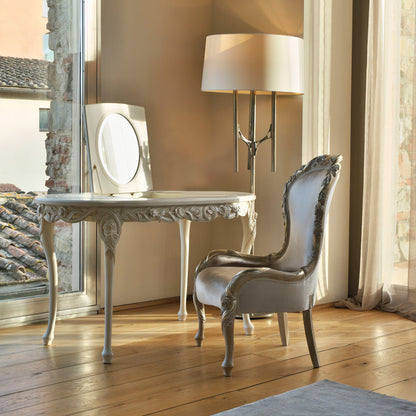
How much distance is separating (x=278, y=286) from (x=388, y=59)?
76.0 inches

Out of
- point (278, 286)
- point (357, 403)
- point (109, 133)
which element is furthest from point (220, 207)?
point (357, 403)

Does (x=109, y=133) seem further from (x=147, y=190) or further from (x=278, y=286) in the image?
(x=278, y=286)

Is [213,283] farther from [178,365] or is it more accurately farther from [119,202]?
[119,202]

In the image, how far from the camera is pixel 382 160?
4.31m

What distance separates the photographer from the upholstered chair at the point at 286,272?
303 centimetres

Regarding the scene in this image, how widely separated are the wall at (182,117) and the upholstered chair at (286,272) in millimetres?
919

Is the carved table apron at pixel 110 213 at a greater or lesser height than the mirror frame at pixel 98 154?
lesser

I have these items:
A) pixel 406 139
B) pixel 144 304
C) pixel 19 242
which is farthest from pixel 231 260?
pixel 406 139

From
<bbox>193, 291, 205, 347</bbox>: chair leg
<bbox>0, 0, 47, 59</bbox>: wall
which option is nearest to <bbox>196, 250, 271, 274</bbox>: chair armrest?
→ <bbox>193, 291, 205, 347</bbox>: chair leg

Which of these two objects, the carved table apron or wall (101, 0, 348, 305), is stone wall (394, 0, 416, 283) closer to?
wall (101, 0, 348, 305)

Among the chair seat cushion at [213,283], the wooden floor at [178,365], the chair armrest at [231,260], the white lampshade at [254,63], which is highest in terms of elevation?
Result: the white lampshade at [254,63]

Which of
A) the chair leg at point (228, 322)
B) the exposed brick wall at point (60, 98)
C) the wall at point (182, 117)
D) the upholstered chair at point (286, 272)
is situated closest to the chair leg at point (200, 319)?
the upholstered chair at point (286, 272)

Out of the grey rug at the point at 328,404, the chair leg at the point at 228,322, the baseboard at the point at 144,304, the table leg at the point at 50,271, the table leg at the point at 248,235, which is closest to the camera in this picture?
the grey rug at the point at 328,404

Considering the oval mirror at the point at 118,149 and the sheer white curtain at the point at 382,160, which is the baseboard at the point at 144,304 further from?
the sheer white curtain at the point at 382,160
